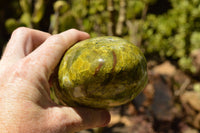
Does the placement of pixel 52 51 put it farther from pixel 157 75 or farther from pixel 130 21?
pixel 130 21

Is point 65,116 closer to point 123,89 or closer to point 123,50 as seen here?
point 123,89

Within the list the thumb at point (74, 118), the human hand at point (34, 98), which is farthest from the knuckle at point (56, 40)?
the thumb at point (74, 118)

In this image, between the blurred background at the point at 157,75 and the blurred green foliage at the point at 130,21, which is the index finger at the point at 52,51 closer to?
the blurred green foliage at the point at 130,21

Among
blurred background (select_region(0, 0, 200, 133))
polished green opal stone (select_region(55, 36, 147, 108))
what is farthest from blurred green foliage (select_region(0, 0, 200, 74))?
polished green opal stone (select_region(55, 36, 147, 108))

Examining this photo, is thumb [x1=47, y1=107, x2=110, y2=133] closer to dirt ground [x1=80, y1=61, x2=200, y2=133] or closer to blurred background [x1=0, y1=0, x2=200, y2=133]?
blurred background [x1=0, y1=0, x2=200, y2=133]

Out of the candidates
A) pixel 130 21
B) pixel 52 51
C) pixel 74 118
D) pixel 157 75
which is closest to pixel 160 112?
pixel 157 75

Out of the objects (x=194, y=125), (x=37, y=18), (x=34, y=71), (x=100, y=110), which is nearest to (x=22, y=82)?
(x=34, y=71)
